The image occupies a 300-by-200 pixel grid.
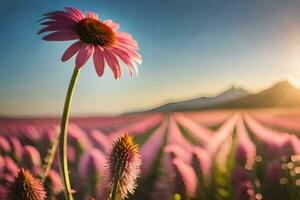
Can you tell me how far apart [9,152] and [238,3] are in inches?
40.5

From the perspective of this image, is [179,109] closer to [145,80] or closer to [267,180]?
[145,80]

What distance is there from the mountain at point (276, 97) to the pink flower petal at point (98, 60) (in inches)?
19.6

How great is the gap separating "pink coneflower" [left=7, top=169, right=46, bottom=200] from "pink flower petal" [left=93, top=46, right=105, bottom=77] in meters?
0.43

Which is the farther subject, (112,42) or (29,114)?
(29,114)

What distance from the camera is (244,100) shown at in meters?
2.08

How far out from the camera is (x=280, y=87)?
2061mm

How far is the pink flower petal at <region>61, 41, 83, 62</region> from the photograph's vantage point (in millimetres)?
1876

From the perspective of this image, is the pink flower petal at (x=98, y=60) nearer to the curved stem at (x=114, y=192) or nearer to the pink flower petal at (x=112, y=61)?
the pink flower petal at (x=112, y=61)

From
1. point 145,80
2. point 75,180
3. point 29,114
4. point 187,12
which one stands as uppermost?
point 187,12

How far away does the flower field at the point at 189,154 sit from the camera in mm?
2055

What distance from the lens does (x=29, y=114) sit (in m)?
2.16

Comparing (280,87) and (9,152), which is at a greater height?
(280,87)

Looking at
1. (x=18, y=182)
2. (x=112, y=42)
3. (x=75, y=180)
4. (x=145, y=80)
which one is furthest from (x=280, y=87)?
(x=18, y=182)

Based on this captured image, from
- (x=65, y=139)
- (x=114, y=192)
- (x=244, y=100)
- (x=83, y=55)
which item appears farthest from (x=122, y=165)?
(x=244, y=100)
